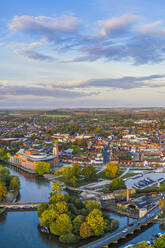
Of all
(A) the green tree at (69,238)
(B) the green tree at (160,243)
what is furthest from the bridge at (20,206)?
(B) the green tree at (160,243)

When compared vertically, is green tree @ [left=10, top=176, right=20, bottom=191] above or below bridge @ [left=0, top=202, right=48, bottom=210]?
above

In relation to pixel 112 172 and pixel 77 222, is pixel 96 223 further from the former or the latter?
pixel 112 172

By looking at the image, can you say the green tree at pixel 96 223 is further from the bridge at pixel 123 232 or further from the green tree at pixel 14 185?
the green tree at pixel 14 185

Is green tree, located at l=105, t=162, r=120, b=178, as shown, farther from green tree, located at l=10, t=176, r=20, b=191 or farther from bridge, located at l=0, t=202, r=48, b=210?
bridge, located at l=0, t=202, r=48, b=210

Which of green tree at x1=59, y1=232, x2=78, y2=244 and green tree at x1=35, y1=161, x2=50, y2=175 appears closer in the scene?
green tree at x1=59, y1=232, x2=78, y2=244

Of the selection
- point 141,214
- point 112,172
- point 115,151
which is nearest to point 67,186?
point 112,172

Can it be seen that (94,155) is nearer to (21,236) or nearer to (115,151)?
(115,151)

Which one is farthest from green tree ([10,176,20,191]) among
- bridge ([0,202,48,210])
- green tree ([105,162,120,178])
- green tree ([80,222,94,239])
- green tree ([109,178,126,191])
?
green tree ([80,222,94,239])
